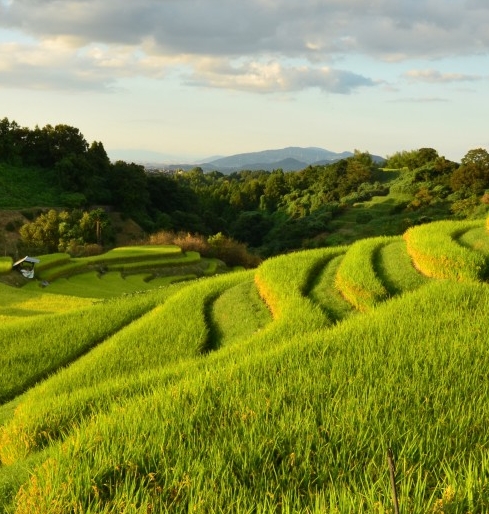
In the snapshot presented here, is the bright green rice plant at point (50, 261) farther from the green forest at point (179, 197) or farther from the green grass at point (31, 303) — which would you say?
the green forest at point (179, 197)

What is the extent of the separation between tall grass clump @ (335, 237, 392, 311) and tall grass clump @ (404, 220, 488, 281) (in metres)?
0.93

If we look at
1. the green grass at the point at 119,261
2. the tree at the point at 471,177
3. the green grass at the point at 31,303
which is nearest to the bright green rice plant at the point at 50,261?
the green grass at the point at 119,261

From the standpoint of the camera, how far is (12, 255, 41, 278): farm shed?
26.4 m

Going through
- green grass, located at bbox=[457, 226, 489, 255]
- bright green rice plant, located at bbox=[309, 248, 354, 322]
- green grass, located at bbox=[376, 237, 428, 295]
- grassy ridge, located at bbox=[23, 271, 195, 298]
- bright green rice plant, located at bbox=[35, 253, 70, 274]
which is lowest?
grassy ridge, located at bbox=[23, 271, 195, 298]

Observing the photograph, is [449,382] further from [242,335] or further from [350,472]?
[242,335]

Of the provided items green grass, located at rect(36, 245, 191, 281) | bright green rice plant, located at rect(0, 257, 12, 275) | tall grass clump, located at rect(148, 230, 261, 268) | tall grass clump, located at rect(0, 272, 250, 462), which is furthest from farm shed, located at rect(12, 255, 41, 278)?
tall grass clump, located at rect(148, 230, 261, 268)

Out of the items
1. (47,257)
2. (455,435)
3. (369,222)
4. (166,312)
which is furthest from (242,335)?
(369,222)

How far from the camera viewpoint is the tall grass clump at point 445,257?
353 inches

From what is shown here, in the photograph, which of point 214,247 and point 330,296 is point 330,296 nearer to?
point 330,296

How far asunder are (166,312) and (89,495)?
24.3 feet

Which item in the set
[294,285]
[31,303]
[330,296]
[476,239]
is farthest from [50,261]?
[476,239]

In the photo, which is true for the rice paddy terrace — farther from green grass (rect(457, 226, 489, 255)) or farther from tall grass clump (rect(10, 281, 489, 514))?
green grass (rect(457, 226, 489, 255))

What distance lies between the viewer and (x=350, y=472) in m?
3.04

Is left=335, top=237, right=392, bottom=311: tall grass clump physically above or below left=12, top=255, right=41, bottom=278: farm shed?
above
